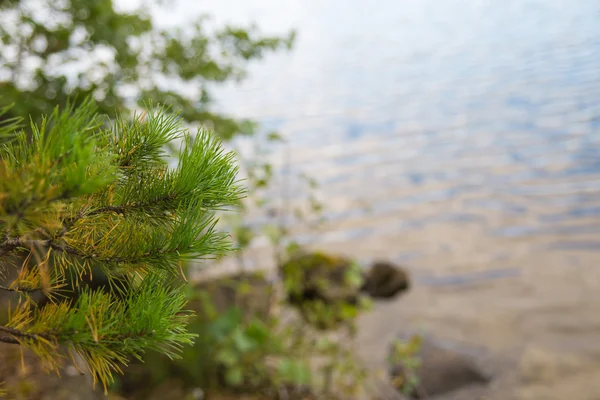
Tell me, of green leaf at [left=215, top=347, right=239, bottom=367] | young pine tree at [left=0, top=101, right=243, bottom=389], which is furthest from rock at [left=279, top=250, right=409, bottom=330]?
young pine tree at [left=0, top=101, right=243, bottom=389]

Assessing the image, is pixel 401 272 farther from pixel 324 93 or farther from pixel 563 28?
pixel 563 28

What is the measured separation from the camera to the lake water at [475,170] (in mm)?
5375

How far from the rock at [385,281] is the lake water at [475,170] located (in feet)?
0.64

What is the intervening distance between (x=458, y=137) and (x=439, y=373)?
6046 millimetres

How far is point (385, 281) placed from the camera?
20.1ft

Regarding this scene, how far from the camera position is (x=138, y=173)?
86 cm

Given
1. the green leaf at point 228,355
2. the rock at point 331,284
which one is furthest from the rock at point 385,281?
the green leaf at point 228,355

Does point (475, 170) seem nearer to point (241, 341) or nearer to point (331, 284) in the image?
point (331, 284)

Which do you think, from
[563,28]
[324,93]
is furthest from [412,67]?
[563,28]

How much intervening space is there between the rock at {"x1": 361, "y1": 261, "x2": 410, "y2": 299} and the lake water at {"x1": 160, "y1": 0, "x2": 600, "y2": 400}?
0.20 metres

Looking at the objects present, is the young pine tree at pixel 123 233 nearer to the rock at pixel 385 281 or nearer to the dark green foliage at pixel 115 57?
the dark green foliage at pixel 115 57

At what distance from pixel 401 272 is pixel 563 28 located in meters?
10.6

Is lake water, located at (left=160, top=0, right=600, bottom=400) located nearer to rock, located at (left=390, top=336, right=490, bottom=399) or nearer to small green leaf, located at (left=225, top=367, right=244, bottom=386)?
rock, located at (left=390, top=336, right=490, bottom=399)

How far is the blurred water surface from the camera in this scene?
263 inches
